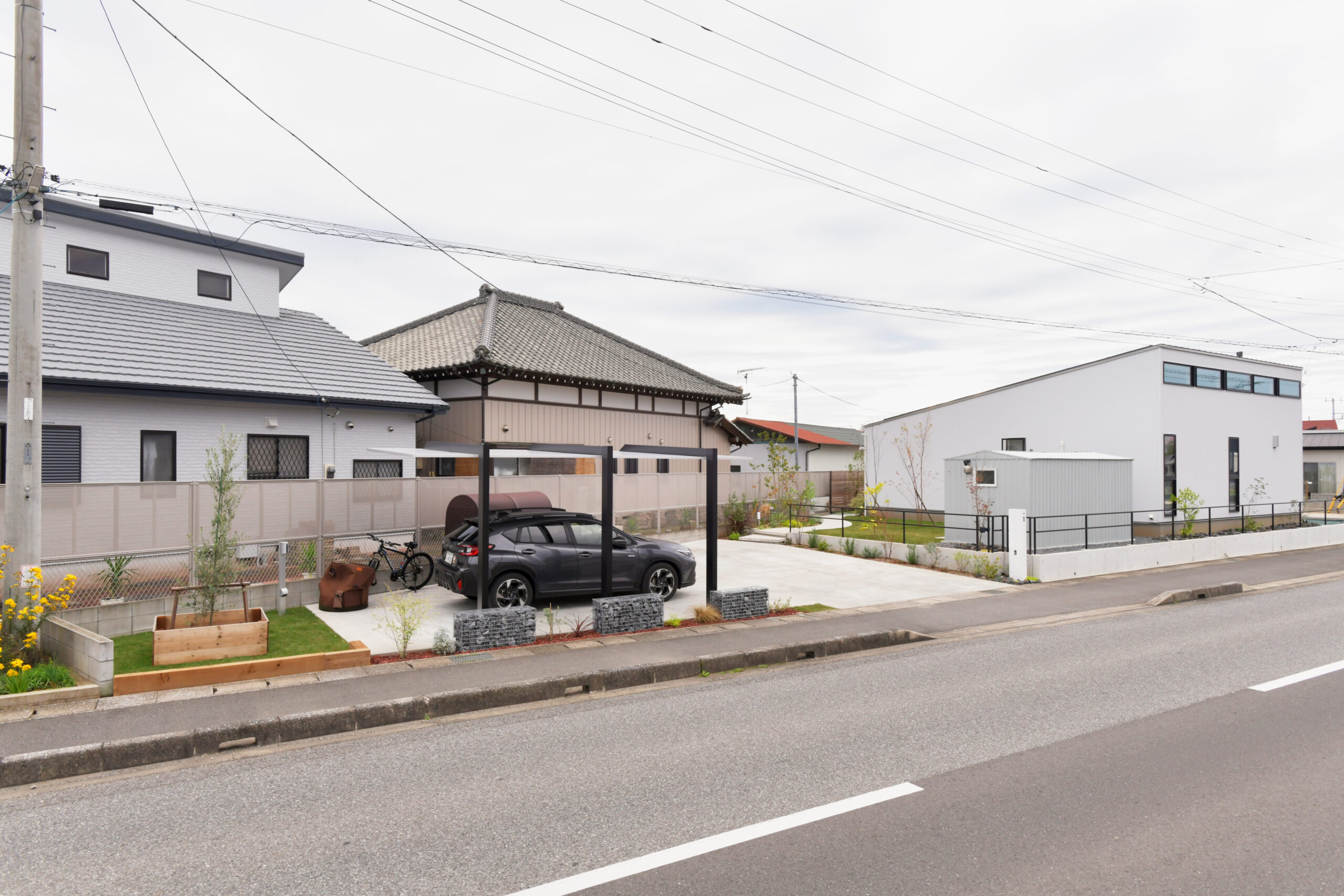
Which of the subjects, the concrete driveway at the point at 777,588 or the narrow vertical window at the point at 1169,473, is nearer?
the concrete driveway at the point at 777,588

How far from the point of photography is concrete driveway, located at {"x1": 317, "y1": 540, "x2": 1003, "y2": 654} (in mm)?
10734

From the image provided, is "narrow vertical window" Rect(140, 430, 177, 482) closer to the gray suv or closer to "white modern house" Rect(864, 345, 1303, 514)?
the gray suv

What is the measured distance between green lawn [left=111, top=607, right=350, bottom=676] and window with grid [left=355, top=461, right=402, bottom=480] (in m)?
6.22

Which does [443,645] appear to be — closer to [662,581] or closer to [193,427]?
[662,581]

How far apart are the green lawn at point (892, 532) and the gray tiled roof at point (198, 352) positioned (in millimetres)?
11266

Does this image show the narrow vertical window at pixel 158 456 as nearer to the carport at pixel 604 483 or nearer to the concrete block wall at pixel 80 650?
the carport at pixel 604 483

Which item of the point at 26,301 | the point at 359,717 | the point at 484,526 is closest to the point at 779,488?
the point at 484,526

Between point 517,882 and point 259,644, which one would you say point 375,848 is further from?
point 259,644

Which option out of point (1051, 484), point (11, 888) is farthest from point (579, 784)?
point (1051, 484)

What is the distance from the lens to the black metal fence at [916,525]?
17.8 m

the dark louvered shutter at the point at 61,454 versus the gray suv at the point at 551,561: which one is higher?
the dark louvered shutter at the point at 61,454

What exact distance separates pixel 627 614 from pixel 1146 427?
18.2 metres

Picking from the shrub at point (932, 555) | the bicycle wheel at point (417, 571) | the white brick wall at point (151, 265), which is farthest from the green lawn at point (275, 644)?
the shrub at point (932, 555)

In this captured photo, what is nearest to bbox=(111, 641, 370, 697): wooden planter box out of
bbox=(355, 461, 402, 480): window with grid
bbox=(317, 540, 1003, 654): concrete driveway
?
bbox=(317, 540, 1003, 654): concrete driveway
